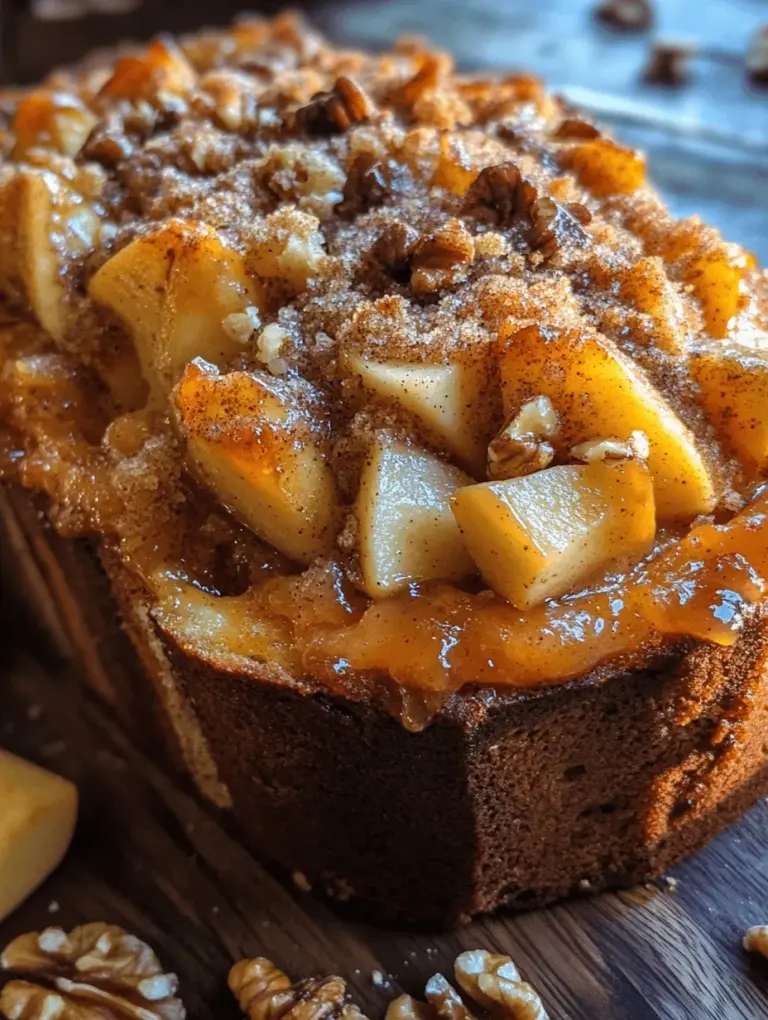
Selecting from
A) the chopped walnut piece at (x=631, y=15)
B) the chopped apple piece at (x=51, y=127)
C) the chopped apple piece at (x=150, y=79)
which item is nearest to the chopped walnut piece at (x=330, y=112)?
the chopped apple piece at (x=150, y=79)

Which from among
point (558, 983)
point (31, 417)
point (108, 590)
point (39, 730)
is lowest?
point (39, 730)

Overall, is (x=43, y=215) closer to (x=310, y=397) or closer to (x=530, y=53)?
(x=310, y=397)

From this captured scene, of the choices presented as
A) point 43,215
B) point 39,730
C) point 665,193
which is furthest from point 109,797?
point 665,193

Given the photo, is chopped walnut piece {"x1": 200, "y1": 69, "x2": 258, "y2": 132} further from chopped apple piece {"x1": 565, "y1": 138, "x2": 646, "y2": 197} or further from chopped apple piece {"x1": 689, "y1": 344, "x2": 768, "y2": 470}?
chopped apple piece {"x1": 689, "y1": 344, "x2": 768, "y2": 470}

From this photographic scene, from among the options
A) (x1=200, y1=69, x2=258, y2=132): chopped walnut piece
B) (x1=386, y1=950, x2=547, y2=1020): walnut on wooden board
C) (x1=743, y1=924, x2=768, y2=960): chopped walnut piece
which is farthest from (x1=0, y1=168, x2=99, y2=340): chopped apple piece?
(x1=743, y1=924, x2=768, y2=960): chopped walnut piece

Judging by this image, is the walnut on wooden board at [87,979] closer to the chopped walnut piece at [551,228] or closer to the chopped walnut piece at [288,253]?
the chopped walnut piece at [288,253]
